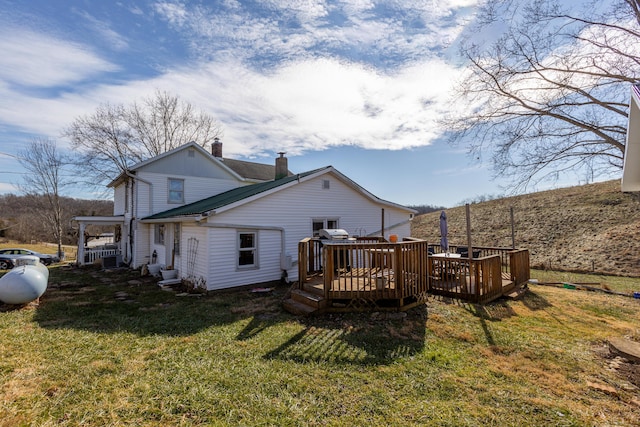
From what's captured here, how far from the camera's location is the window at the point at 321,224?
11.7 m

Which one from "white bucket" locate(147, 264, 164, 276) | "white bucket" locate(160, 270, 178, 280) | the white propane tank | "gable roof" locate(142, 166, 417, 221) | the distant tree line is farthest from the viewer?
the distant tree line

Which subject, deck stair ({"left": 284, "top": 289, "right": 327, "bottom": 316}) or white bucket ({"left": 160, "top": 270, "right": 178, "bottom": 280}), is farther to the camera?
white bucket ({"left": 160, "top": 270, "right": 178, "bottom": 280})

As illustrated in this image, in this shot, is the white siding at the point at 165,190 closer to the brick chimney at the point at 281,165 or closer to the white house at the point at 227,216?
the white house at the point at 227,216

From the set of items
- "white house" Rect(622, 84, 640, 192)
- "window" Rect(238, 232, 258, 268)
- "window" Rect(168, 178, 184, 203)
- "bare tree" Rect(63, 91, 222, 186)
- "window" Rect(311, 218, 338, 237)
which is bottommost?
"window" Rect(238, 232, 258, 268)

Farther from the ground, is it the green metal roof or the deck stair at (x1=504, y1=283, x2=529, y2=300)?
the green metal roof

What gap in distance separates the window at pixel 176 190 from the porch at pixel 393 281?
9522 mm

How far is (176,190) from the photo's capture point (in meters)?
14.8

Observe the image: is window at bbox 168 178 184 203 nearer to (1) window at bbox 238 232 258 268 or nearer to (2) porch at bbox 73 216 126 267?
(2) porch at bbox 73 216 126 267

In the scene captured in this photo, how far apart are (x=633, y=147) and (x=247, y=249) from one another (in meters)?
9.46

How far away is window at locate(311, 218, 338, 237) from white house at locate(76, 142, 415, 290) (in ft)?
0.15

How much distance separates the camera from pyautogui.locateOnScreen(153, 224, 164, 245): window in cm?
1306

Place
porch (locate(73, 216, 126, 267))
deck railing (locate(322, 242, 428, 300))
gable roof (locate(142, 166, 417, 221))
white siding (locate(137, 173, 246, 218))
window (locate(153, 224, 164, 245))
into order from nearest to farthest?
deck railing (locate(322, 242, 428, 300)) → gable roof (locate(142, 166, 417, 221)) → window (locate(153, 224, 164, 245)) → white siding (locate(137, 173, 246, 218)) → porch (locate(73, 216, 126, 267))

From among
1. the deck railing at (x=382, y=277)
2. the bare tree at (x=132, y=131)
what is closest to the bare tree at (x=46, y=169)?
the bare tree at (x=132, y=131)


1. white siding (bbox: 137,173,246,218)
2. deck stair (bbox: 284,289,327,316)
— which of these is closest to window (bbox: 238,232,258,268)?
deck stair (bbox: 284,289,327,316)
